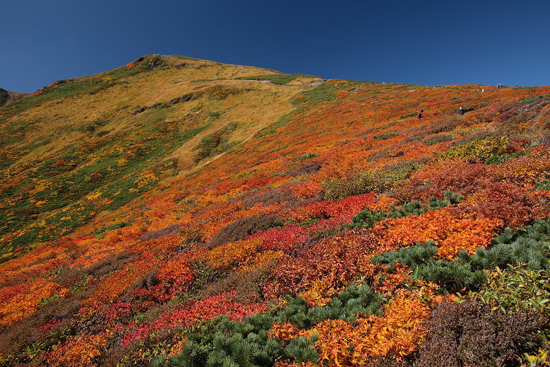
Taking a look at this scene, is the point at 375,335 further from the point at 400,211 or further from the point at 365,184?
the point at 365,184

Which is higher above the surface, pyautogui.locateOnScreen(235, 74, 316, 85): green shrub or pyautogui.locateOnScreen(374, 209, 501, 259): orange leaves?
pyautogui.locateOnScreen(235, 74, 316, 85): green shrub

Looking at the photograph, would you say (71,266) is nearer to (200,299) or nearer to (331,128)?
(200,299)

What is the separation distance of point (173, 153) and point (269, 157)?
30692mm

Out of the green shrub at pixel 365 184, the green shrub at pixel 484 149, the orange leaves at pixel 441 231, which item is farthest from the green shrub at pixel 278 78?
the orange leaves at pixel 441 231

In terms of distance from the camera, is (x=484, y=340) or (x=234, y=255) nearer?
(x=484, y=340)

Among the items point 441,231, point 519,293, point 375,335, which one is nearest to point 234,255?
point 375,335

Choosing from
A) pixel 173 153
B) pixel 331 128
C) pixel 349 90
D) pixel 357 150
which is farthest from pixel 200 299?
pixel 349 90

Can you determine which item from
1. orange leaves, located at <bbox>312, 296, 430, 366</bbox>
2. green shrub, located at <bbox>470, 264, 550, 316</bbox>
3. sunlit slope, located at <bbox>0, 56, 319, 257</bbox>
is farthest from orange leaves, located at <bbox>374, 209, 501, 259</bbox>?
sunlit slope, located at <bbox>0, 56, 319, 257</bbox>

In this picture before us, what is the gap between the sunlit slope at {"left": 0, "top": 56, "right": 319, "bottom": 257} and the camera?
42.1m

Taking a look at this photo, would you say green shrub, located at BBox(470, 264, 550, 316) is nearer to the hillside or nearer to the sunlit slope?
the hillside

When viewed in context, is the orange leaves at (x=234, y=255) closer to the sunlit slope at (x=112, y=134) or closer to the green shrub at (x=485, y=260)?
the green shrub at (x=485, y=260)

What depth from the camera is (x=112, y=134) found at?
7031 centimetres

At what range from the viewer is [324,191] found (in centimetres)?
1608

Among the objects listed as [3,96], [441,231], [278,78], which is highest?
[3,96]
